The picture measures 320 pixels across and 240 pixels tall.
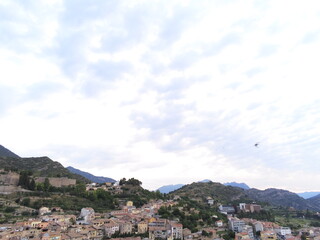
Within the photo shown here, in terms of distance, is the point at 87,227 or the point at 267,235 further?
the point at 267,235

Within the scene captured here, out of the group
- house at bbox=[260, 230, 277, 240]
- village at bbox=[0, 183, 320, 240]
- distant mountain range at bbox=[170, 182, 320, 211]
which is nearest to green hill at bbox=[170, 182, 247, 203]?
distant mountain range at bbox=[170, 182, 320, 211]

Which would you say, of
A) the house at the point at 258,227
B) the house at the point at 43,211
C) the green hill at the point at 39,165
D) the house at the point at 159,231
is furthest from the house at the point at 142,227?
the green hill at the point at 39,165

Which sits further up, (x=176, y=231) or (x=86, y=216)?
(x=86, y=216)

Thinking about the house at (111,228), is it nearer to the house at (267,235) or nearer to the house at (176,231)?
the house at (176,231)

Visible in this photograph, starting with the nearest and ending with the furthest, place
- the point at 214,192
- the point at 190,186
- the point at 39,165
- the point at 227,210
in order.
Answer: the point at 227,210, the point at 39,165, the point at 214,192, the point at 190,186

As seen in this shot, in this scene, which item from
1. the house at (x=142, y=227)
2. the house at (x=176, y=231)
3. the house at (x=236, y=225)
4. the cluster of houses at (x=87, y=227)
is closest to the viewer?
the cluster of houses at (x=87, y=227)

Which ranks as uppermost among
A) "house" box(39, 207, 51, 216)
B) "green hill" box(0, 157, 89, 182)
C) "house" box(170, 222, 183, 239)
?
"green hill" box(0, 157, 89, 182)

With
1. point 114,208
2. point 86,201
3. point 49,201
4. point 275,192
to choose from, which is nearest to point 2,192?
point 49,201

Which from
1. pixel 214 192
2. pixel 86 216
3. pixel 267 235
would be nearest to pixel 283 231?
pixel 267 235

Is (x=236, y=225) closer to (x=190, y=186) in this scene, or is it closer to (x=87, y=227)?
(x=87, y=227)

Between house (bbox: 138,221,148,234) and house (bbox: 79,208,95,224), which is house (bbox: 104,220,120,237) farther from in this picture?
house (bbox: 79,208,95,224)

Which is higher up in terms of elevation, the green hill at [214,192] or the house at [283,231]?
the green hill at [214,192]

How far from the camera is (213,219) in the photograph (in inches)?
1875

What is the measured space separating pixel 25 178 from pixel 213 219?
38.3 meters
